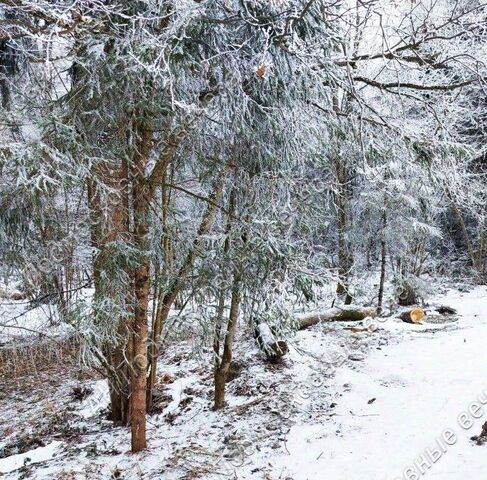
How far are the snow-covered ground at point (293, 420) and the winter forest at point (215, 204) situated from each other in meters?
0.03

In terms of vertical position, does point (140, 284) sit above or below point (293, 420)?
above

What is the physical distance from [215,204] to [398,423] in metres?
2.83

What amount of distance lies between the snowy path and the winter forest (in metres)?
0.02

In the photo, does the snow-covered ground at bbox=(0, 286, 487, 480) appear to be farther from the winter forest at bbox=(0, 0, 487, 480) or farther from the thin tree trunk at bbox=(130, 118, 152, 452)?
the thin tree trunk at bbox=(130, 118, 152, 452)

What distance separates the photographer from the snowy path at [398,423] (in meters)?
3.42

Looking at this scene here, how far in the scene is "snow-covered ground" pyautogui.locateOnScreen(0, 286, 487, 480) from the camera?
145 inches

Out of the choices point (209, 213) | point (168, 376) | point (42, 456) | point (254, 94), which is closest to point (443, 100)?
point (254, 94)

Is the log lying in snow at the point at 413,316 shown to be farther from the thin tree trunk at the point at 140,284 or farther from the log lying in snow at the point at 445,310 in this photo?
the thin tree trunk at the point at 140,284

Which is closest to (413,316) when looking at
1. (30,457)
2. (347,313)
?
(347,313)

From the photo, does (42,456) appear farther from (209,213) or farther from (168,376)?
(209,213)

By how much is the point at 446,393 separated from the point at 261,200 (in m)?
2.97

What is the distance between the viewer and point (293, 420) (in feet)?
15.5

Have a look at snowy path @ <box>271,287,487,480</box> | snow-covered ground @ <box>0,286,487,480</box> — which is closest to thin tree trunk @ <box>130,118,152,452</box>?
snow-covered ground @ <box>0,286,487,480</box>

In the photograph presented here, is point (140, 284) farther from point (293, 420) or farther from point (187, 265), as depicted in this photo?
point (293, 420)
